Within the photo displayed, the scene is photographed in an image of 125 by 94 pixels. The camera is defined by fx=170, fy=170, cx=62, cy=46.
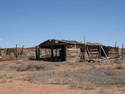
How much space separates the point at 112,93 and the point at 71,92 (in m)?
1.59

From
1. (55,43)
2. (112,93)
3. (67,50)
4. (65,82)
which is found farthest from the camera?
(55,43)

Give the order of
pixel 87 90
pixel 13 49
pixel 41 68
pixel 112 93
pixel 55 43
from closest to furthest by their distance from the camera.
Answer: pixel 112 93 < pixel 87 90 < pixel 41 68 < pixel 55 43 < pixel 13 49

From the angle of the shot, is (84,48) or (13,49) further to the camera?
(13,49)

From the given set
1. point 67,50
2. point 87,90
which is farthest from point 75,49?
point 87,90

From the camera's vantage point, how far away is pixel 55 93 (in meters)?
6.66

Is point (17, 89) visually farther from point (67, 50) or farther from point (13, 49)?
point (13, 49)

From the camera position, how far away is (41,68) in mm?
14602

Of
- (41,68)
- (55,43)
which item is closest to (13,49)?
(55,43)

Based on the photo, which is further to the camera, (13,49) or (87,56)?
(13,49)

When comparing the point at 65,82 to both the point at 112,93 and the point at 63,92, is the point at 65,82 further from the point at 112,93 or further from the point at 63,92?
the point at 112,93

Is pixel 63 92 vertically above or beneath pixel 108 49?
beneath

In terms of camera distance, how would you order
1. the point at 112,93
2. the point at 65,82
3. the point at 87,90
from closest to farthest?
1. the point at 112,93
2. the point at 87,90
3. the point at 65,82

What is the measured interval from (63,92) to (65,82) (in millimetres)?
1945

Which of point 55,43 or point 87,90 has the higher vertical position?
point 55,43
